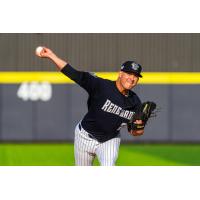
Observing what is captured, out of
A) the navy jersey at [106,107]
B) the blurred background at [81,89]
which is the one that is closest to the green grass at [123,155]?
the blurred background at [81,89]

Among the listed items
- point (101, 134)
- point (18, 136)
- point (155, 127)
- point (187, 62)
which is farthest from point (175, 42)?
point (101, 134)

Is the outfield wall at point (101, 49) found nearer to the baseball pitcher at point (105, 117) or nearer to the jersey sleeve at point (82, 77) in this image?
the baseball pitcher at point (105, 117)

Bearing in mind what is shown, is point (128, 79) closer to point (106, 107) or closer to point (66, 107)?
point (106, 107)

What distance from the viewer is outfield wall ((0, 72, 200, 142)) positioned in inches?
698

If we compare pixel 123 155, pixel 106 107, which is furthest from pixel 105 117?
pixel 123 155

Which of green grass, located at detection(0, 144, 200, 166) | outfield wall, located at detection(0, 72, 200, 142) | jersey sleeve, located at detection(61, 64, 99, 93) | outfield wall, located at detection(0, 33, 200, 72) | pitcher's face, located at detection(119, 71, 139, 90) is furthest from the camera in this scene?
outfield wall, located at detection(0, 72, 200, 142)

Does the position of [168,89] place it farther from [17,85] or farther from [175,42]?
[17,85]

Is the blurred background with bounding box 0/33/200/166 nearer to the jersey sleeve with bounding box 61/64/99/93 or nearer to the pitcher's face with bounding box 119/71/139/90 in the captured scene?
the jersey sleeve with bounding box 61/64/99/93

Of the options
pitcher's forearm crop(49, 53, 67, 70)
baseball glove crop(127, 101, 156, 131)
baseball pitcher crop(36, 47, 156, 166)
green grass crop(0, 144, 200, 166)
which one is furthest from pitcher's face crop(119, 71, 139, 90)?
green grass crop(0, 144, 200, 166)

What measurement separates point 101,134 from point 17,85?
1076cm

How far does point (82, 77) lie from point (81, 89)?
35.2 ft

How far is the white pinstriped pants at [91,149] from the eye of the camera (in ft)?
23.5

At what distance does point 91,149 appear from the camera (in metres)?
7.34

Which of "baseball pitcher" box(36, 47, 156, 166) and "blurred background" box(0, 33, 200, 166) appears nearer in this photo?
"baseball pitcher" box(36, 47, 156, 166)
